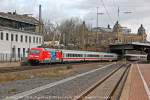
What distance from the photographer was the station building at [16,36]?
86.4m

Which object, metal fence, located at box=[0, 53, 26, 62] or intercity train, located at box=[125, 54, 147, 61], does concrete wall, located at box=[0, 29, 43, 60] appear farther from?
intercity train, located at box=[125, 54, 147, 61]

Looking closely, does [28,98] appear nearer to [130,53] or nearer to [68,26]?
[130,53]

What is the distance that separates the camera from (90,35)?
177 meters

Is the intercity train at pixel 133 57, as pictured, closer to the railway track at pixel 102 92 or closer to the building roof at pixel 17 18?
the building roof at pixel 17 18

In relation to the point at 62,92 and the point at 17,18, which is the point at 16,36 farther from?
the point at 62,92

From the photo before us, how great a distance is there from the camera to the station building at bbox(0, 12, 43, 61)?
3401 inches

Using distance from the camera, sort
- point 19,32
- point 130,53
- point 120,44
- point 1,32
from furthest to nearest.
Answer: point 130,53 → point 120,44 → point 19,32 → point 1,32

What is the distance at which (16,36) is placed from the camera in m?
94.9

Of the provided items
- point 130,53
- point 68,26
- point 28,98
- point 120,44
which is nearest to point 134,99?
point 28,98

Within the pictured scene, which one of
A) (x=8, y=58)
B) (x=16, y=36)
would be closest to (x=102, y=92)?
(x=8, y=58)

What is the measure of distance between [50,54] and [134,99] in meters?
51.6

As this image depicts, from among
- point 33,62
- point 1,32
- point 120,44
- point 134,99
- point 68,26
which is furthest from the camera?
point 68,26

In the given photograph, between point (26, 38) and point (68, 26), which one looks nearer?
point (26, 38)

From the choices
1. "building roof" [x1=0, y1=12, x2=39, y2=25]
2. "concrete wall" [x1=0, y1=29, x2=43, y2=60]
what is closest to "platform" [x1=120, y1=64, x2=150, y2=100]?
"concrete wall" [x1=0, y1=29, x2=43, y2=60]
